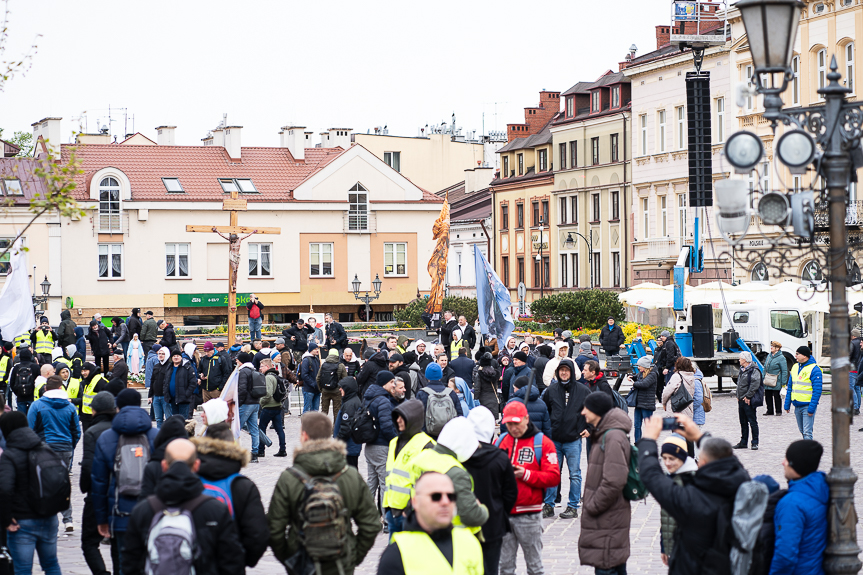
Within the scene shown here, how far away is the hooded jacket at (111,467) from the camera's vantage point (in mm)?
8523

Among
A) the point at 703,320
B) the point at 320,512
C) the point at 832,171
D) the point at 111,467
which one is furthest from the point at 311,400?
the point at 832,171

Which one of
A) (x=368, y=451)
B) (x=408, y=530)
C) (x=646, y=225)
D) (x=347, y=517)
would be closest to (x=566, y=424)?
→ (x=368, y=451)

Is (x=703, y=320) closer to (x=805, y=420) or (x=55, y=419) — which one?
(x=805, y=420)

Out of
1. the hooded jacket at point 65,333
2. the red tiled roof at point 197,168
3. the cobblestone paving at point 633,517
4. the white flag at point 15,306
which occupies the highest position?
the red tiled roof at point 197,168

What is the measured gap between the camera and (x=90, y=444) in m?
9.37

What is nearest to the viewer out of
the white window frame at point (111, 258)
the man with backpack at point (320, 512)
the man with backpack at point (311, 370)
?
the man with backpack at point (320, 512)

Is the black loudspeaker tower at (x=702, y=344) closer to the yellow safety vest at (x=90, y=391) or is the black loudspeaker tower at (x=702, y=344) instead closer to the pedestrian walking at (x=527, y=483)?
the yellow safety vest at (x=90, y=391)

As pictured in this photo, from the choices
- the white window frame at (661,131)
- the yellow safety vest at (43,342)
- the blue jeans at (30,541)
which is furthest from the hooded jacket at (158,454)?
the white window frame at (661,131)

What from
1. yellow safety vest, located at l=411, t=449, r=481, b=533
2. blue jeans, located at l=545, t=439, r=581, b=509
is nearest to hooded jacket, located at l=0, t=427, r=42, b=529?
yellow safety vest, located at l=411, t=449, r=481, b=533

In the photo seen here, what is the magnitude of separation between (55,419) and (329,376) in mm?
6150

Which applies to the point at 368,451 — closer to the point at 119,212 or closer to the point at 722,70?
the point at 722,70

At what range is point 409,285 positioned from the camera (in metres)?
61.4

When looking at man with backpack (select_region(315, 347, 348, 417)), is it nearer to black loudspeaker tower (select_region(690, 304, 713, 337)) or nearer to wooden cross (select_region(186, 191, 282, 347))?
black loudspeaker tower (select_region(690, 304, 713, 337))

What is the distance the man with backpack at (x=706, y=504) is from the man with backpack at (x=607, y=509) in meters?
1.48
